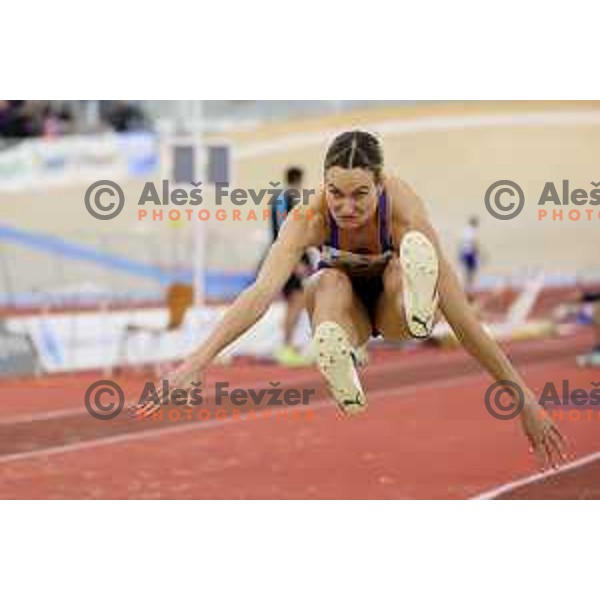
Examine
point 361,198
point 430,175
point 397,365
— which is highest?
point 361,198

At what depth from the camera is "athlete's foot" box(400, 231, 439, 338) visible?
3.79 metres

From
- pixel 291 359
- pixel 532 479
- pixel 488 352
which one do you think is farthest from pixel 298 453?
pixel 291 359

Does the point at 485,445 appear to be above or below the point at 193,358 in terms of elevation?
below

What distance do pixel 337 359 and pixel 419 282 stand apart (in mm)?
312

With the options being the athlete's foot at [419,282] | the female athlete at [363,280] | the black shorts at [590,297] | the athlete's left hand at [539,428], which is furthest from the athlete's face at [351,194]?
the black shorts at [590,297]

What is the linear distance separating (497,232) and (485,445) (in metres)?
5.78

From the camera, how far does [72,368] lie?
29.7 ft

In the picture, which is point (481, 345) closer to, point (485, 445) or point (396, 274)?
point (396, 274)

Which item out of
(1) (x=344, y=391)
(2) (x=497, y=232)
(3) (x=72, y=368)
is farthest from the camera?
(2) (x=497, y=232)

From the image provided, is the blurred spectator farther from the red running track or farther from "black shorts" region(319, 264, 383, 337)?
"black shorts" region(319, 264, 383, 337)

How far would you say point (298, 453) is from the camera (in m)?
6.05

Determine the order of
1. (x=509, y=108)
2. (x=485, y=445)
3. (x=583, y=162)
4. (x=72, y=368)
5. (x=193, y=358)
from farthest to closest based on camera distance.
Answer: (x=509, y=108), (x=583, y=162), (x=72, y=368), (x=485, y=445), (x=193, y=358)

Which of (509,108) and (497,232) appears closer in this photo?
(509,108)

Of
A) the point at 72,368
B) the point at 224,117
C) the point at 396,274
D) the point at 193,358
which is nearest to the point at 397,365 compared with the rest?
the point at 72,368
